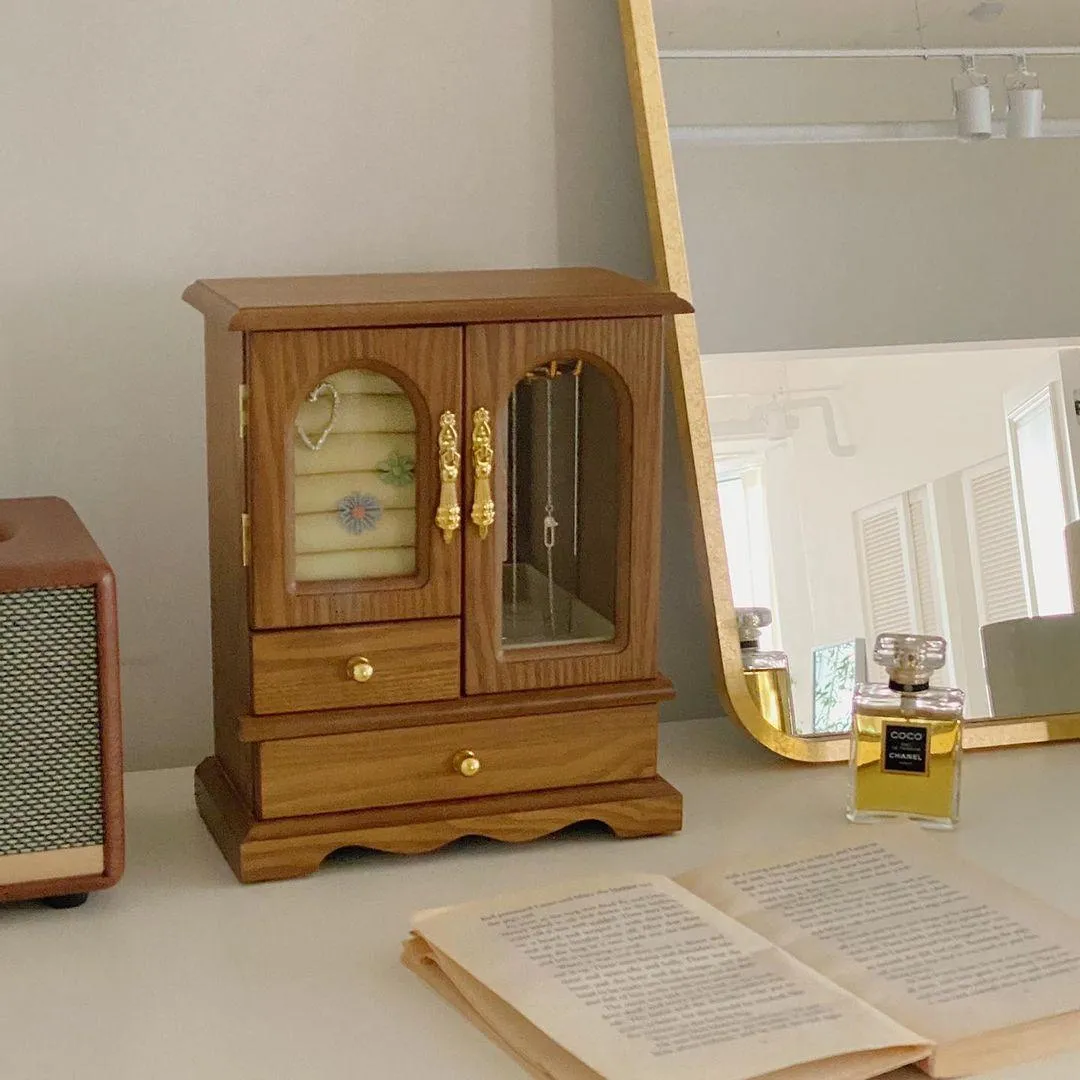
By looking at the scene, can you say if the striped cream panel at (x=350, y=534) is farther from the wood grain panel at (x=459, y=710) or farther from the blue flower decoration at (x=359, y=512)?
the wood grain panel at (x=459, y=710)

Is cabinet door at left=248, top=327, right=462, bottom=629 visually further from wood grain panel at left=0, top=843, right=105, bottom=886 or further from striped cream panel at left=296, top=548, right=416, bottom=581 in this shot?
wood grain panel at left=0, top=843, right=105, bottom=886

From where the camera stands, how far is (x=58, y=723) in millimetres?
966

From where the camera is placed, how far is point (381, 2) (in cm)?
124

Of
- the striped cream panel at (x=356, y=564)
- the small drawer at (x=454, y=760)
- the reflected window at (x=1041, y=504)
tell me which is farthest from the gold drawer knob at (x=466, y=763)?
the reflected window at (x=1041, y=504)

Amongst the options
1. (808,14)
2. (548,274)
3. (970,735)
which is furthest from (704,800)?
(808,14)

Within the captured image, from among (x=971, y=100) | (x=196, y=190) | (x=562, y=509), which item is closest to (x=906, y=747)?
(x=562, y=509)

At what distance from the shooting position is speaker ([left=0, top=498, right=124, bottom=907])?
0.95 m

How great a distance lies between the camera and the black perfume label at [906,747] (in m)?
1.13

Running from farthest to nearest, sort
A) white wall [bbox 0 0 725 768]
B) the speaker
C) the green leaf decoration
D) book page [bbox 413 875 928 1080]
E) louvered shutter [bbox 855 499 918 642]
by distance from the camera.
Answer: louvered shutter [bbox 855 499 918 642] < white wall [bbox 0 0 725 768] < the green leaf decoration < the speaker < book page [bbox 413 875 928 1080]

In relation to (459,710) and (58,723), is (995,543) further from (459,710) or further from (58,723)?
(58,723)

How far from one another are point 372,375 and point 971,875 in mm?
483

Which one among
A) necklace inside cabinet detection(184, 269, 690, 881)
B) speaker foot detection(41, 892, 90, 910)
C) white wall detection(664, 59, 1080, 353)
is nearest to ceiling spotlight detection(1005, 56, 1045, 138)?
white wall detection(664, 59, 1080, 353)

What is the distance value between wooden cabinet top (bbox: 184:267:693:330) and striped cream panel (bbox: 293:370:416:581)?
0.15 feet

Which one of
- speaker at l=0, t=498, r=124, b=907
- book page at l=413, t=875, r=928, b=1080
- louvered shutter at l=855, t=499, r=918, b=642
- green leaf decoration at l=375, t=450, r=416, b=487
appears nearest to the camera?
book page at l=413, t=875, r=928, b=1080
